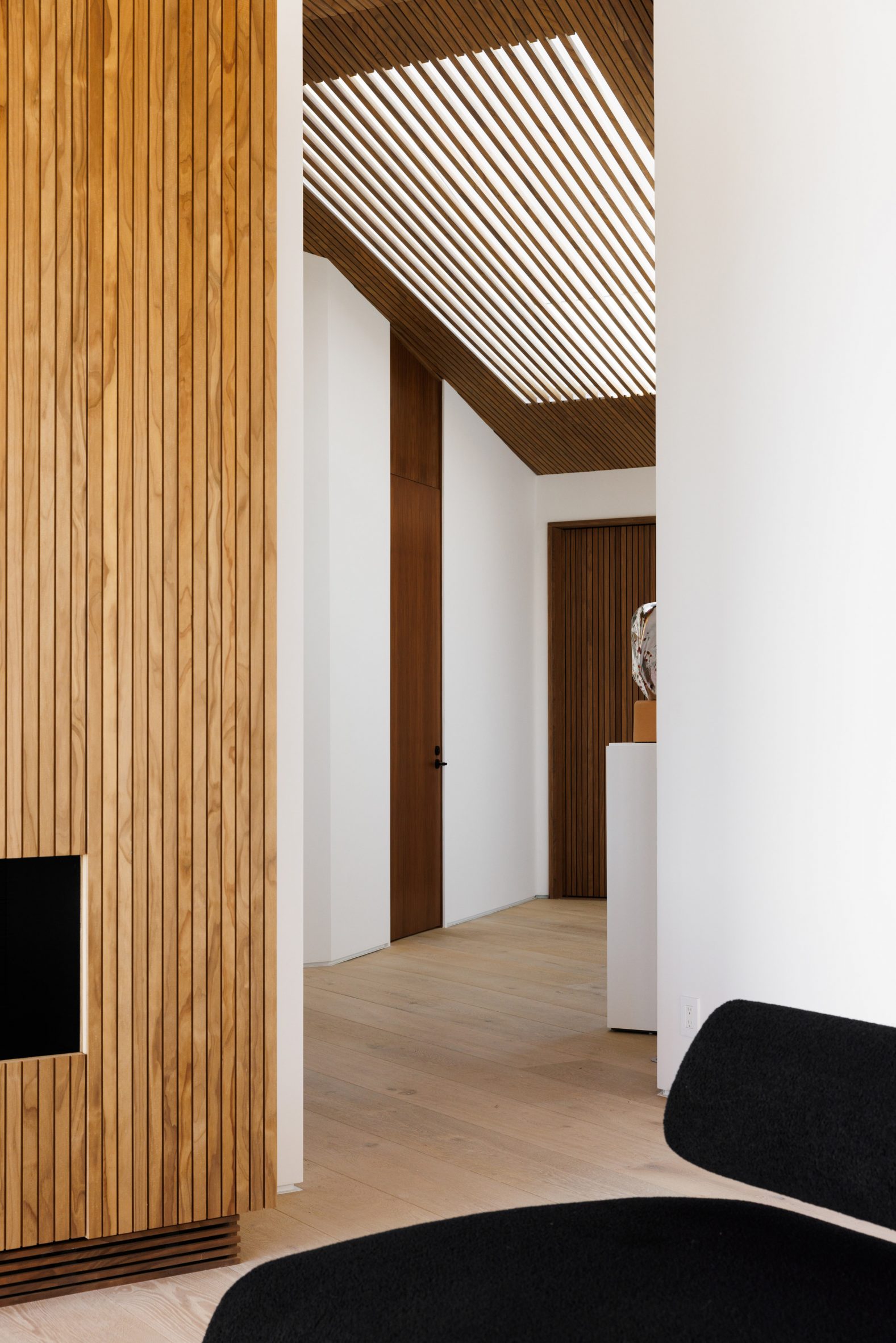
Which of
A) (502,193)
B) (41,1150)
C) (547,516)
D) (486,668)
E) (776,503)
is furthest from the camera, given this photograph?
(547,516)

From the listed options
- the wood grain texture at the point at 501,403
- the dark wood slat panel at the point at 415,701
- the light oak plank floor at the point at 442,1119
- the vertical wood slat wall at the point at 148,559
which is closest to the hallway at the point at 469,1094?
the light oak plank floor at the point at 442,1119

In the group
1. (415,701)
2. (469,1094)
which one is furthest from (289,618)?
(415,701)

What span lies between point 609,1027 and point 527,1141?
132 cm

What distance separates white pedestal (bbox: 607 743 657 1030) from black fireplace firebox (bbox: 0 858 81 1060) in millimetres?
2432

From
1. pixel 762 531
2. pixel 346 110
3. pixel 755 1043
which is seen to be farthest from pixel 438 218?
pixel 755 1043

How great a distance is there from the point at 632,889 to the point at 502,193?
322 centimetres

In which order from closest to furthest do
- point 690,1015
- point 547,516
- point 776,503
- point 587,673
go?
point 776,503 → point 690,1015 → point 587,673 → point 547,516

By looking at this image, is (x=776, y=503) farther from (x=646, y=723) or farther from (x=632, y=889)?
(x=632, y=889)

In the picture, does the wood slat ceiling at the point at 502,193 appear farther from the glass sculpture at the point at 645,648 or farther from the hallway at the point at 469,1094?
the hallway at the point at 469,1094

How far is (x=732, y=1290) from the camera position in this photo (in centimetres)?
132

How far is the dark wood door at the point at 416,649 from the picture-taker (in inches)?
263

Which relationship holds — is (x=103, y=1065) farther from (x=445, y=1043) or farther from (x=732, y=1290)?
(x=445, y=1043)

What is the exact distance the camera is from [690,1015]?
3.65 metres

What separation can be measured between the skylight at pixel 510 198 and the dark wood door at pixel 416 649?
0.52m
